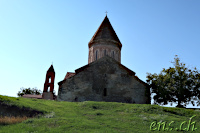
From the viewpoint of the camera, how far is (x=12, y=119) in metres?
12.4

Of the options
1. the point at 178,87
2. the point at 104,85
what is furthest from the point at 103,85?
the point at 178,87

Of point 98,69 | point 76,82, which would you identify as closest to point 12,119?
point 76,82

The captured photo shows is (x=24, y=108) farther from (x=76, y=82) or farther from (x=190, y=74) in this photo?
(x=190, y=74)

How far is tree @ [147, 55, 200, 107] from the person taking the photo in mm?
21500

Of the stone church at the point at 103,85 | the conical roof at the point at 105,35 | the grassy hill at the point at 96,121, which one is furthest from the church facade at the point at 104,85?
the conical roof at the point at 105,35

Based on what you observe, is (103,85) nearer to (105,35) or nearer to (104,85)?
(104,85)

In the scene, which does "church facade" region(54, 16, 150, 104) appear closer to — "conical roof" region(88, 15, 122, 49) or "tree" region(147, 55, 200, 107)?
"tree" region(147, 55, 200, 107)

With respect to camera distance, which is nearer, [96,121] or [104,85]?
[96,121]

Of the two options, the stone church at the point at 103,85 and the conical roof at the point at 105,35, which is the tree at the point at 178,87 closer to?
the stone church at the point at 103,85

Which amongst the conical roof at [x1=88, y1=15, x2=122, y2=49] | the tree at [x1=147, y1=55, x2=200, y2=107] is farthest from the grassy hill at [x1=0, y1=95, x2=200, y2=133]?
the conical roof at [x1=88, y1=15, x2=122, y2=49]

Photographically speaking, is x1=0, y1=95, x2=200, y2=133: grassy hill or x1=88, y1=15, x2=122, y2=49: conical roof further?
x1=88, y1=15, x2=122, y2=49: conical roof

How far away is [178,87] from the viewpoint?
71.0ft

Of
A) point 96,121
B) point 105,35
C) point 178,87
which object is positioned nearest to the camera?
point 96,121

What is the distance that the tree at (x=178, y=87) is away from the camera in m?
21.5
